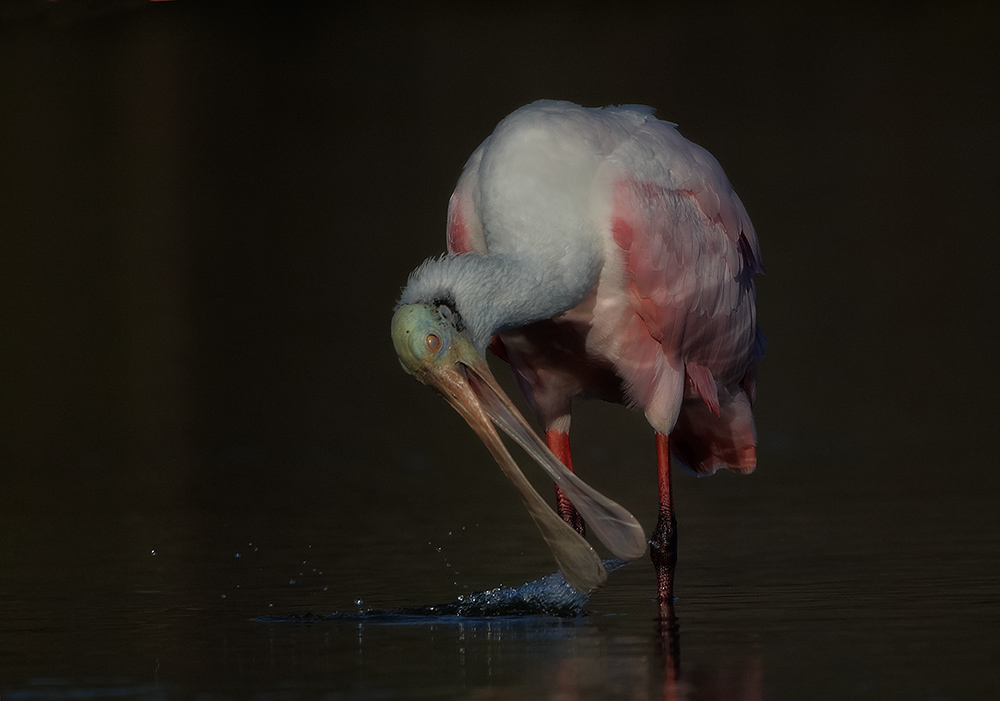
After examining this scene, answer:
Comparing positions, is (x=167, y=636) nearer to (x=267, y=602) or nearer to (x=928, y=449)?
(x=267, y=602)

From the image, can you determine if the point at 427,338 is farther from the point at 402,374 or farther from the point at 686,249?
the point at 402,374

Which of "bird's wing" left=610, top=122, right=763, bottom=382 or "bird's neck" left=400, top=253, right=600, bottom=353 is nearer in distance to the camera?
"bird's neck" left=400, top=253, right=600, bottom=353

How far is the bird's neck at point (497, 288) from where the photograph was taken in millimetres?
7055

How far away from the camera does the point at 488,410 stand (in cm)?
718

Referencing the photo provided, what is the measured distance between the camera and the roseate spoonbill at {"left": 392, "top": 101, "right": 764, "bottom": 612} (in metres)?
7.08

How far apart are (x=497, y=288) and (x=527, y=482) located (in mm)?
647

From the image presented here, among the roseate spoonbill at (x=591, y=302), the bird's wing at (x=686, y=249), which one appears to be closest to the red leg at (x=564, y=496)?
the roseate spoonbill at (x=591, y=302)

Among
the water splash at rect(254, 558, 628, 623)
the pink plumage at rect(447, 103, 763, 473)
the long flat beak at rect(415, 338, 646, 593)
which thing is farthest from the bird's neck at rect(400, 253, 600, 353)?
the water splash at rect(254, 558, 628, 623)

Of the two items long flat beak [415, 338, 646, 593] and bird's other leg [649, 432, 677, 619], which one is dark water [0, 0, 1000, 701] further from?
long flat beak [415, 338, 646, 593]

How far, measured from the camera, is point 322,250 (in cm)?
2567

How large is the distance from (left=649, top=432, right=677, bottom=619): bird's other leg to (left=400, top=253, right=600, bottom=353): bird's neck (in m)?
0.94

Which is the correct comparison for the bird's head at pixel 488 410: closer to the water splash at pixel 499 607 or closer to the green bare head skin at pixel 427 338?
the green bare head skin at pixel 427 338

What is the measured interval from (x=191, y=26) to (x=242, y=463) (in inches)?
857

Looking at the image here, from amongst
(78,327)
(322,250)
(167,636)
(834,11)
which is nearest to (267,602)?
(167,636)
